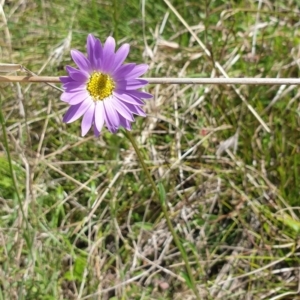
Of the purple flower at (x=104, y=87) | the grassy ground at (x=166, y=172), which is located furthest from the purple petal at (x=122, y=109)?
the grassy ground at (x=166, y=172)

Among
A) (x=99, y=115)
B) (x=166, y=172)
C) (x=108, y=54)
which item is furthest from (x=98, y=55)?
(x=166, y=172)

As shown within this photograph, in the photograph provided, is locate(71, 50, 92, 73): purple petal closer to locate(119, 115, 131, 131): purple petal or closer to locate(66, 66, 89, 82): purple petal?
locate(66, 66, 89, 82): purple petal

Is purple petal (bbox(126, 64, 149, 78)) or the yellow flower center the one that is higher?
purple petal (bbox(126, 64, 149, 78))

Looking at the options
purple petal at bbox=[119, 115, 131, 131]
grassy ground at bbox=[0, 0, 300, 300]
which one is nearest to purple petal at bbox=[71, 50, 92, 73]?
purple petal at bbox=[119, 115, 131, 131]

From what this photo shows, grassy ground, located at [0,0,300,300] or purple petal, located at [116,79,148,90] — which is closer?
purple petal, located at [116,79,148,90]

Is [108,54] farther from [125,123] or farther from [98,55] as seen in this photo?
[125,123]

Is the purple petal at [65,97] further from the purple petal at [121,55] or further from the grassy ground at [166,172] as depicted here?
the grassy ground at [166,172]
